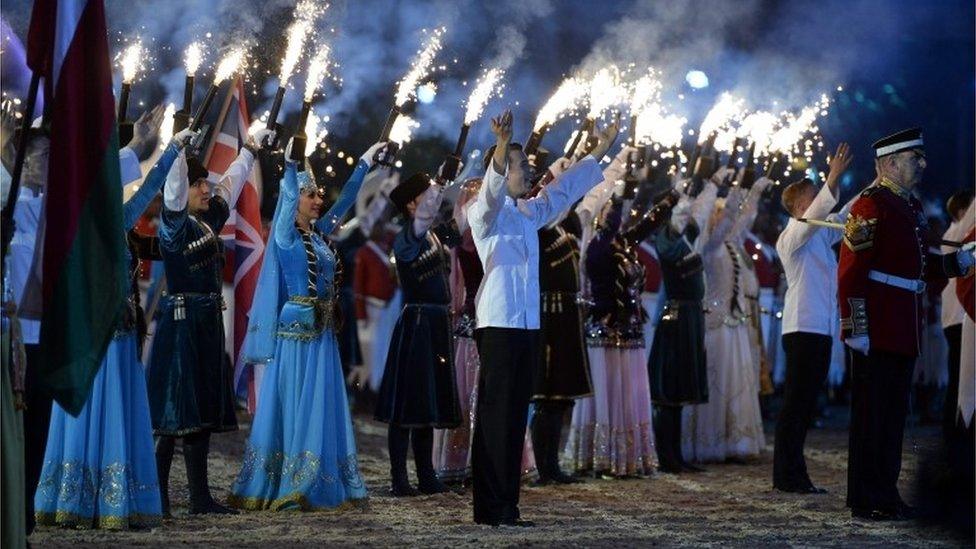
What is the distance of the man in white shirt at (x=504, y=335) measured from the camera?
319 inches

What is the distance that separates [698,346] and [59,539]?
229 inches

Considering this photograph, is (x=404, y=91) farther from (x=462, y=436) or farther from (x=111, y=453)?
(x=462, y=436)

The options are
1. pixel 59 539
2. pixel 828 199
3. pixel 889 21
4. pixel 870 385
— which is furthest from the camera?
pixel 889 21

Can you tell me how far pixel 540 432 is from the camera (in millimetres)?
10852

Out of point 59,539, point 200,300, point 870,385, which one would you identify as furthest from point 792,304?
point 59,539

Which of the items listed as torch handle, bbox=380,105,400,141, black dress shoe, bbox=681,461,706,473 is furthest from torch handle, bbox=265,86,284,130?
black dress shoe, bbox=681,461,706,473

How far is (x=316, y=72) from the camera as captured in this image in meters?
8.59

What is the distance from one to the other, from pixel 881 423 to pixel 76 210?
474cm

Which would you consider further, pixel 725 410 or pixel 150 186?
pixel 725 410

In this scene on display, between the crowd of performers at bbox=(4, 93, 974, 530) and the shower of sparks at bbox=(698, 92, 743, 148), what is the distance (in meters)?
0.30

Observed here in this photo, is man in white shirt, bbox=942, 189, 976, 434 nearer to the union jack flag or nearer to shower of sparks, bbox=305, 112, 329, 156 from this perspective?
shower of sparks, bbox=305, 112, 329, 156

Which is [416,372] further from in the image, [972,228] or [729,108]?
[972,228]

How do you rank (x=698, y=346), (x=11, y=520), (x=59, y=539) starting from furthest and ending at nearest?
(x=698, y=346), (x=59, y=539), (x=11, y=520)

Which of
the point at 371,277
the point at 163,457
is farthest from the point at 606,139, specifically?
the point at 371,277
